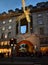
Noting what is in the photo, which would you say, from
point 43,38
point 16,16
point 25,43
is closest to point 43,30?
point 43,38

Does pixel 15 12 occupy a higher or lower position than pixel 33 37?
higher

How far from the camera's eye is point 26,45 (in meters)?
62.8

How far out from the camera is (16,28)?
6481 cm

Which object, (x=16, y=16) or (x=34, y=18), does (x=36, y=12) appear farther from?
(x=16, y=16)

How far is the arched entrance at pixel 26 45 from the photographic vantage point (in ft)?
197

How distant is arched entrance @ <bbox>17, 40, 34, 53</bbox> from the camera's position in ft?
197

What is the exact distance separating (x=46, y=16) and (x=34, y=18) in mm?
4058

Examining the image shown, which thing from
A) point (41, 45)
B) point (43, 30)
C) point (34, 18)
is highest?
point (34, 18)

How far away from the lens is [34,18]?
62.9m

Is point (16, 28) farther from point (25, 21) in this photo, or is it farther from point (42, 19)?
point (42, 19)

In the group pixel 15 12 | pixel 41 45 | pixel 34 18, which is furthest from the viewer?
pixel 15 12

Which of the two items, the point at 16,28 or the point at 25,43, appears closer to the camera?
the point at 25,43

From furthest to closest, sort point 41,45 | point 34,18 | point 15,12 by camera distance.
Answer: point 15,12 → point 34,18 → point 41,45

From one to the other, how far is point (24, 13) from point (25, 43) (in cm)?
1001
